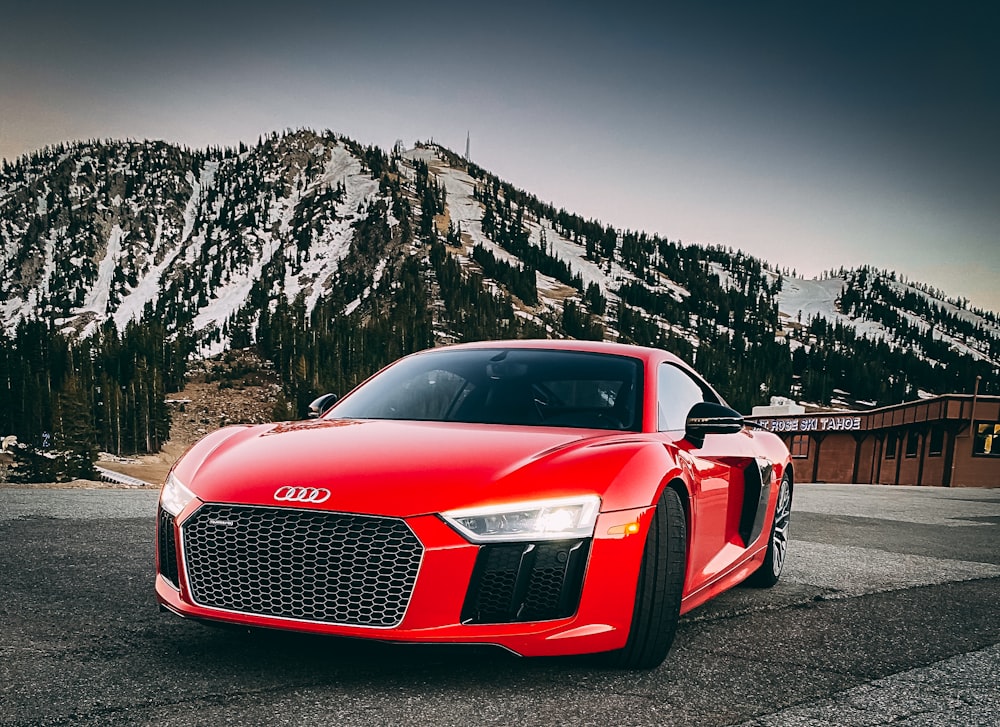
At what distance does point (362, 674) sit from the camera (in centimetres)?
314

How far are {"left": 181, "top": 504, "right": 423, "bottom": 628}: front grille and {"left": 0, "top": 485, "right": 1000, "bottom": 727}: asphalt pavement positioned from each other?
0.54ft

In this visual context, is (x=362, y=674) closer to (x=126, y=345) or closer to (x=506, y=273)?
(x=126, y=345)

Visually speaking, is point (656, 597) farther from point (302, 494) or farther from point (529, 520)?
point (302, 494)

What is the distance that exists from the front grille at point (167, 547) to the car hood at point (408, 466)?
17cm

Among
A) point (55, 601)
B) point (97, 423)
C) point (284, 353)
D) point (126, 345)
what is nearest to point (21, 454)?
point (55, 601)

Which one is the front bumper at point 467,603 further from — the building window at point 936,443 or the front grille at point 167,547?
the building window at point 936,443

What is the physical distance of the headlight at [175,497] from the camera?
3295 mm

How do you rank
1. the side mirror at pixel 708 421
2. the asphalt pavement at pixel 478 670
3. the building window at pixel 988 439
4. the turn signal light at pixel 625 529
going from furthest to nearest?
the building window at pixel 988 439 < the side mirror at pixel 708 421 < the turn signal light at pixel 625 529 < the asphalt pavement at pixel 478 670

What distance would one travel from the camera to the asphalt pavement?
2.79 m

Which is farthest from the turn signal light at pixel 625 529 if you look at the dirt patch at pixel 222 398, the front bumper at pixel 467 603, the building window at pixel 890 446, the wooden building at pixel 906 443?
the dirt patch at pixel 222 398

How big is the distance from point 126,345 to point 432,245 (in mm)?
88169

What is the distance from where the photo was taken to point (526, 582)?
2.94 m

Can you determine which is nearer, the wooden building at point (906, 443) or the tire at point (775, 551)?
the tire at point (775, 551)

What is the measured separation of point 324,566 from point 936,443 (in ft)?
165
